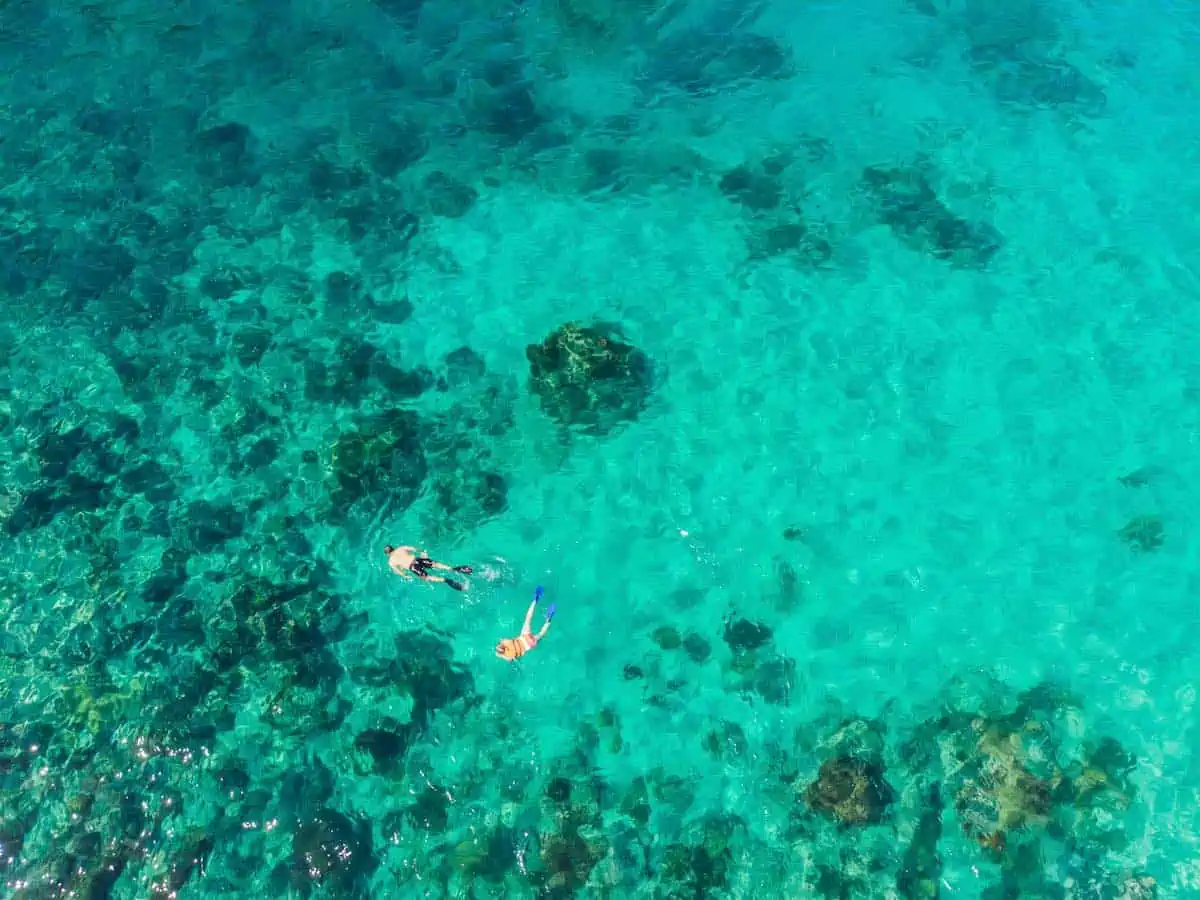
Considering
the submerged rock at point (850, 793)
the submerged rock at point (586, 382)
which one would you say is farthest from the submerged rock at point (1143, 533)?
the submerged rock at point (586, 382)

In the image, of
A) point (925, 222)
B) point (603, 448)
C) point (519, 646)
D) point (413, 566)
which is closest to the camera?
point (519, 646)

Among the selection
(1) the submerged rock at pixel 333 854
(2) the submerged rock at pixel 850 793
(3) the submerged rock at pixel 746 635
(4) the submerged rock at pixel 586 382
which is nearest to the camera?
(1) the submerged rock at pixel 333 854

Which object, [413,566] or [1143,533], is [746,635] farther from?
[1143,533]

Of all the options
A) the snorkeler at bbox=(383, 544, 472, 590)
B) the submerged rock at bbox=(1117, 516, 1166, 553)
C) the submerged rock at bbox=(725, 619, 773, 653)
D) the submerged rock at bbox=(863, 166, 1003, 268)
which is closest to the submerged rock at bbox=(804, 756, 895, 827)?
the submerged rock at bbox=(725, 619, 773, 653)

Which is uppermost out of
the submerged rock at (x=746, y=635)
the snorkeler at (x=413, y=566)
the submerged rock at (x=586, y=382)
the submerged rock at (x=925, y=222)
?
the submerged rock at (x=925, y=222)

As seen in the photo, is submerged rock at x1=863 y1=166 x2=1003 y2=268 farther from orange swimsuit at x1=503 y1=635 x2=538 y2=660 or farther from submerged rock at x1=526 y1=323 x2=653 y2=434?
orange swimsuit at x1=503 y1=635 x2=538 y2=660

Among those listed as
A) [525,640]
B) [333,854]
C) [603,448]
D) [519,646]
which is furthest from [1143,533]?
[333,854]

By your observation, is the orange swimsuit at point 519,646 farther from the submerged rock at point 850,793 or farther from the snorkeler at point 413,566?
the submerged rock at point 850,793
